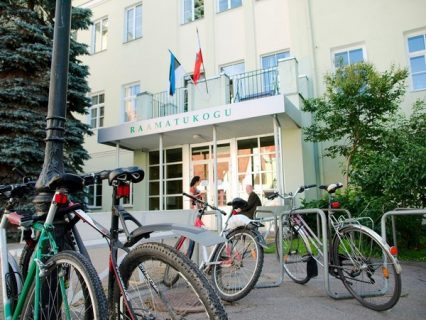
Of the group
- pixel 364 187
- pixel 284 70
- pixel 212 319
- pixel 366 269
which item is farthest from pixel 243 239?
pixel 284 70

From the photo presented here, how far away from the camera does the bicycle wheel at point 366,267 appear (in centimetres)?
342

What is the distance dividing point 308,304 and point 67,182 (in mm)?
2829

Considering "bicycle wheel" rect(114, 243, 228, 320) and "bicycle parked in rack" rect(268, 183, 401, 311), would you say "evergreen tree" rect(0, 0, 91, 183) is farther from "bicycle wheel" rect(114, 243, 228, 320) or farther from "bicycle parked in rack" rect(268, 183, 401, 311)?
"bicycle wheel" rect(114, 243, 228, 320)

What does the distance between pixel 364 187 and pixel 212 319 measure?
634 cm

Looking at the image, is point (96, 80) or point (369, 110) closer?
point (369, 110)

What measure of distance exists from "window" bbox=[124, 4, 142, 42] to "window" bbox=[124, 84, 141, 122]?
2.48 metres

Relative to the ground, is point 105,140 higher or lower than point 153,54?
lower

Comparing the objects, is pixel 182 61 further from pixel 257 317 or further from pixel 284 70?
pixel 257 317

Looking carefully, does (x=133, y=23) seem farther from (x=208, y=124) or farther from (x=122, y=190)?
(x=122, y=190)

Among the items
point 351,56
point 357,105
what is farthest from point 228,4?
point 357,105

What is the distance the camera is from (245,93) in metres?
12.9

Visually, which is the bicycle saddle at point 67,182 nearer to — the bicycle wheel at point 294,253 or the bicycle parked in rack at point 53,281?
the bicycle parked in rack at point 53,281

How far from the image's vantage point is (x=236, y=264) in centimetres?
399

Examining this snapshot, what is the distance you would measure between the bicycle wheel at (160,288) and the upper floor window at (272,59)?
12.4 metres
